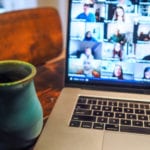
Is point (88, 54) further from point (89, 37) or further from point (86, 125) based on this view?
point (86, 125)

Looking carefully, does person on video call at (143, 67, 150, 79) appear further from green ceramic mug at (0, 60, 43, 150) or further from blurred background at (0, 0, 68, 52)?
blurred background at (0, 0, 68, 52)

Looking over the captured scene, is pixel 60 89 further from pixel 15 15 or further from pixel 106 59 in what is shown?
pixel 15 15

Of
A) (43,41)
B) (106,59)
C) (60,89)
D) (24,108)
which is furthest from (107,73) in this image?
(43,41)

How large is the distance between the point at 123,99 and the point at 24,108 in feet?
1.00

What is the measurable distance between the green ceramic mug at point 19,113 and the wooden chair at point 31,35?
0.62m

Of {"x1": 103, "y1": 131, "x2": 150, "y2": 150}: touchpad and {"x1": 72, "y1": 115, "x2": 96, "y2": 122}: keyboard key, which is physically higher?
{"x1": 72, "y1": 115, "x2": 96, "y2": 122}: keyboard key

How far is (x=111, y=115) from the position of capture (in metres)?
0.70

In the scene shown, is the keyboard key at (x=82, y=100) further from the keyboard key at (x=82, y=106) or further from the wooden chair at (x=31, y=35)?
the wooden chair at (x=31, y=35)

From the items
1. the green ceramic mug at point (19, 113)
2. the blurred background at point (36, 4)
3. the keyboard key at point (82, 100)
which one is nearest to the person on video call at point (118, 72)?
the keyboard key at point (82, 100)

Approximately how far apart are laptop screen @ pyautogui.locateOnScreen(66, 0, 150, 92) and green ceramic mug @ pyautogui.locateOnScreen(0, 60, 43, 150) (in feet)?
0.78

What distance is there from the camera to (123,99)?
A: 30.4 inches

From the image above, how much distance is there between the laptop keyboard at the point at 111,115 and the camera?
663mm

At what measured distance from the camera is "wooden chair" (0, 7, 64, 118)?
1206 millimetres

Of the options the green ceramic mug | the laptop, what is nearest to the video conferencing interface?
the laptop
